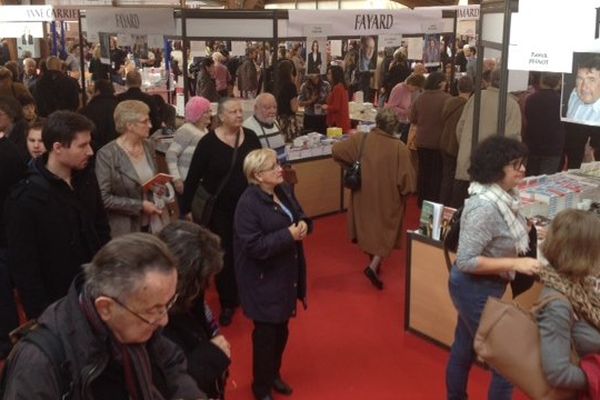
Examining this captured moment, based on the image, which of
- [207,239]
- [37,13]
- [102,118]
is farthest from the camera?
[37,13]

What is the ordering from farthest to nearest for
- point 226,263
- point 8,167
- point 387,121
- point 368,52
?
point 368,52 < point 387,121 < point 226,263 < point 8,167

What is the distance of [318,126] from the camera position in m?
9.69

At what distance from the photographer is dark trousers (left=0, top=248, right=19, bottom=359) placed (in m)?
4.28

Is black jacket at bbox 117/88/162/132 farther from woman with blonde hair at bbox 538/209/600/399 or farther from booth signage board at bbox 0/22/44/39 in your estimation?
woman with blonde hair at bbox 538/209/600/399

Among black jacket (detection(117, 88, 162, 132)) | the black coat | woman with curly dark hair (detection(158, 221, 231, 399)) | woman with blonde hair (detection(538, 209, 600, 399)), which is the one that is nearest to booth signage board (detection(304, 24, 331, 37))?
black jacket (detection(117, 88, 162, 132))

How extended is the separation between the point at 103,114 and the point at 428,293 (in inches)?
150

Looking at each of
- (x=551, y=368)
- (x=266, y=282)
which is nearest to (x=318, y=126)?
(x=266, y=282)

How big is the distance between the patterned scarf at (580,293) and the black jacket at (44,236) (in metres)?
2.03

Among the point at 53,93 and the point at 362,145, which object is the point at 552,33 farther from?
the point at 53,93

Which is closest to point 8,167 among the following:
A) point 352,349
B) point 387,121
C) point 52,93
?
point 352,349

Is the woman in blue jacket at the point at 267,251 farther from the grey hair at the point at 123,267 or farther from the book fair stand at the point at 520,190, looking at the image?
the grey hair at the point at 123,267

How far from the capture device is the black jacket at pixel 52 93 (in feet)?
29.0

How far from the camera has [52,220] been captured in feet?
10.1

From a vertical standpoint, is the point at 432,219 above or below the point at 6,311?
above
